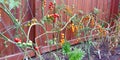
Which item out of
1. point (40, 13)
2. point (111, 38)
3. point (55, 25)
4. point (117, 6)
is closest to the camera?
point (55, 25)

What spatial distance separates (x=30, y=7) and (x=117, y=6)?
253 cm

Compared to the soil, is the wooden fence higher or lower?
higher

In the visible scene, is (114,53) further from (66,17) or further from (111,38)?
(66,17)

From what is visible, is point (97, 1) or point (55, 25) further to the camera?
point (97, 1)

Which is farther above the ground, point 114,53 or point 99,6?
point 99,6

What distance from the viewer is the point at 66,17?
4215 mm

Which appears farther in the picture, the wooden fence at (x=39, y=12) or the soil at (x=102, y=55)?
the soil at (x=102, y=55)

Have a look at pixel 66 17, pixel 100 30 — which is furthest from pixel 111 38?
pixel 66 17

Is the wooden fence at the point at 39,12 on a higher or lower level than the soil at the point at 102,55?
higher

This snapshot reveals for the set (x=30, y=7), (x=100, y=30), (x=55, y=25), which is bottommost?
(x=100, y=30)

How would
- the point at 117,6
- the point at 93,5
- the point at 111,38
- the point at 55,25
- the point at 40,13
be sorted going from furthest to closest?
1. the point at 117,6
2. the point at 93,5
3. the point at 111,38
4. the point at 40,13
5. the point at 55,25

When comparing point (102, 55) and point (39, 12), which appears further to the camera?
point (102, 55)

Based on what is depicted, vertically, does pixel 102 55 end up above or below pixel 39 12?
below

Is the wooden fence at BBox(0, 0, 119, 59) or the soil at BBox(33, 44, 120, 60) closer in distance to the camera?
the wooden fence at BBox(0, 0, 119, 59)
